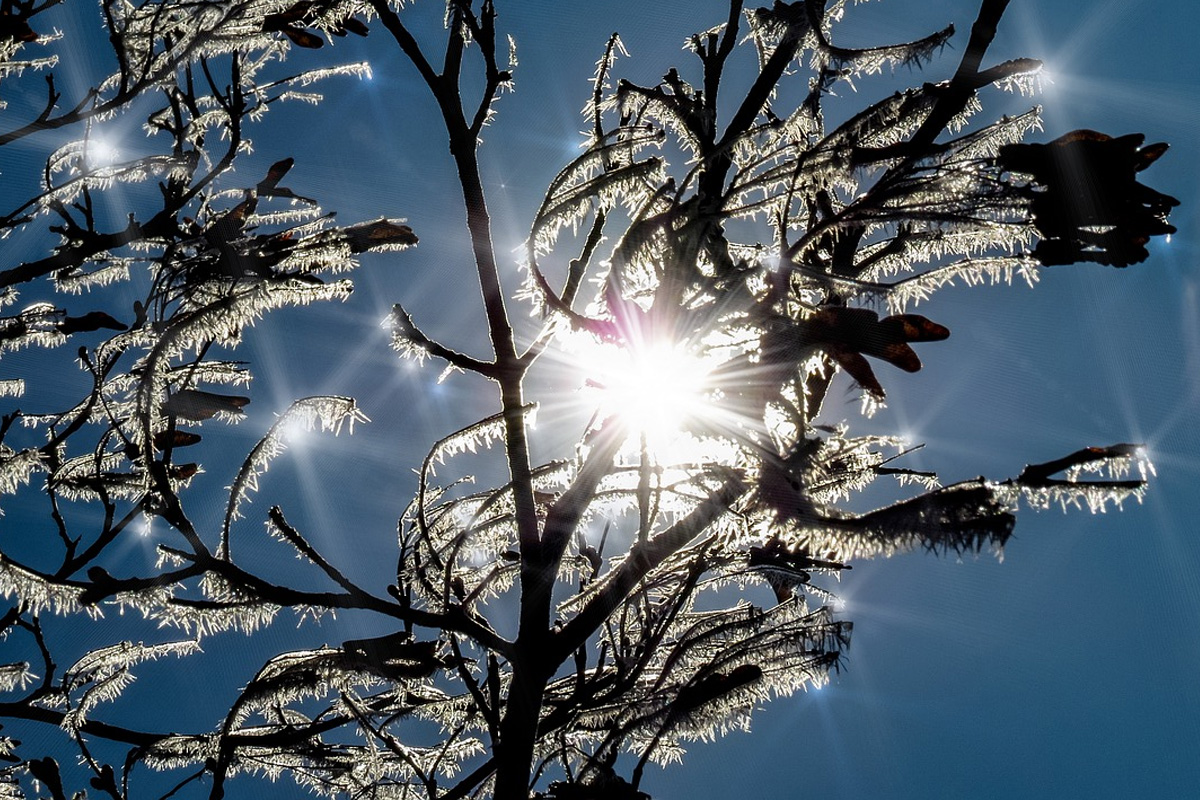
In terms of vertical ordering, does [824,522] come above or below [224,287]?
below

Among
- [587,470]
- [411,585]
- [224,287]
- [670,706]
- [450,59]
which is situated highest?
[450,59]

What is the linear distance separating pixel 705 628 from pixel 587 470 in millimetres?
903

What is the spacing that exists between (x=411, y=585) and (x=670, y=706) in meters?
0.93

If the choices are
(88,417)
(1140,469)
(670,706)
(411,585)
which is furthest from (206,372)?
(1140,469)

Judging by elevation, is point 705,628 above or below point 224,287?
below

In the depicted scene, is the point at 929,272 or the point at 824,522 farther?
the point at 929,272

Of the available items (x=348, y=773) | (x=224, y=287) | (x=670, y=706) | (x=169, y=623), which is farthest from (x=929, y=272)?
(x=348, y=773)

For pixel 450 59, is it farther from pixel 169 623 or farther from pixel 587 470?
pixel 169 623

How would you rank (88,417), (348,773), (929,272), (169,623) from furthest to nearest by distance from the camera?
(88,417), (348,773), (169,623), (929,272)

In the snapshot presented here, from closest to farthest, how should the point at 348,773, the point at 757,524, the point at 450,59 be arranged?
the point at 757,524 → the point at 450,59 → the point at 348,773

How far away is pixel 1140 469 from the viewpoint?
1339mm

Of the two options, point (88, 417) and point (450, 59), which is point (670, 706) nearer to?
point (450, 59)

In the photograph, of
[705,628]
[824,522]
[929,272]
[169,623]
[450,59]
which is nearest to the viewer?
[824,522]

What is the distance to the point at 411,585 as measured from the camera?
2578 millimetres
